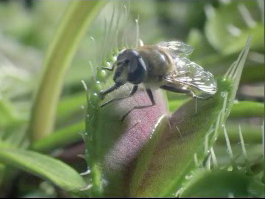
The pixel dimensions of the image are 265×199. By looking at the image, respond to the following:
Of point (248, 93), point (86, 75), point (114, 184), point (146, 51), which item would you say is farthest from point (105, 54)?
point (86, 75)

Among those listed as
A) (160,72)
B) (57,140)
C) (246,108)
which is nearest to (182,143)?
(160,72)

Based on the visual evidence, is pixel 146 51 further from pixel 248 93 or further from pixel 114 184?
pixel 248 93

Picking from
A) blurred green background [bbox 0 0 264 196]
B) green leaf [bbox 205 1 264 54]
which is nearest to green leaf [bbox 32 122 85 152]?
blurred green background [bbox 0 0 264 196]

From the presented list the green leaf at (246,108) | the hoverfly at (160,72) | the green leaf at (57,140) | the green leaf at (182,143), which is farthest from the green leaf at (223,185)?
the green leaf at (57,140)

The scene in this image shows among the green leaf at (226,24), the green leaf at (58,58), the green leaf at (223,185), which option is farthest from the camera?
the green leaf at (226,24)

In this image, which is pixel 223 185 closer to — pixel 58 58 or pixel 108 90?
pixel 108 90

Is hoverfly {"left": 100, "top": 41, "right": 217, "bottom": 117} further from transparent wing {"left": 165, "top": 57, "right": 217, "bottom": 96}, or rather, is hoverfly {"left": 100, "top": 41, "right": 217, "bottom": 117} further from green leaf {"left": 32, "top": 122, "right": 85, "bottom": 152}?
green leaf {"left": 32, "top": 122, "right": 85, "bottom": 152}

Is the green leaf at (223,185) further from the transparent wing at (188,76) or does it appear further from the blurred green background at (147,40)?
the blurred green background at (147,40)
